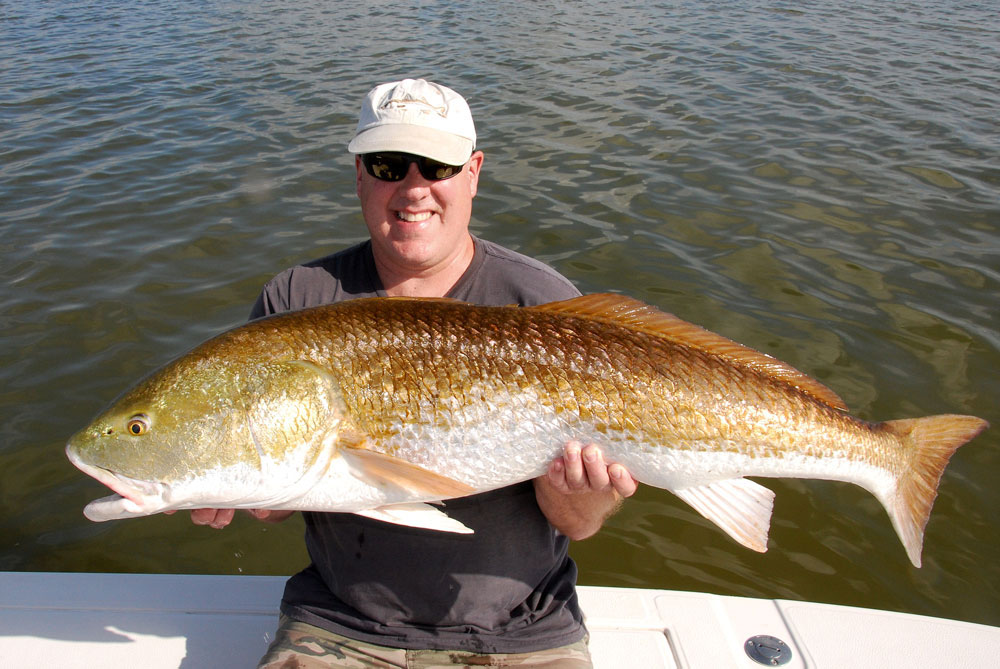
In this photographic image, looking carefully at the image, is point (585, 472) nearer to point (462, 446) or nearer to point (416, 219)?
point (462, 446)

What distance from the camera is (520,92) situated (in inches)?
480

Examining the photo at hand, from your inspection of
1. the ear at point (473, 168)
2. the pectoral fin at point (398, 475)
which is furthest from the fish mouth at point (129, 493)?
the ear at point (473, 168)

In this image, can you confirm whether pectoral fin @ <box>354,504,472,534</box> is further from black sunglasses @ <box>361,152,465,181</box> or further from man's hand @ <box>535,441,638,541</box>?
black sunglasses @ <box>361,152,465,181</box>

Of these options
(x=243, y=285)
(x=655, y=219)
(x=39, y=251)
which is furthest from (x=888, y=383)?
(x=39, y=251)

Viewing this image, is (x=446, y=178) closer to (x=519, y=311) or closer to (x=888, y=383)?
(x=519, y=311)

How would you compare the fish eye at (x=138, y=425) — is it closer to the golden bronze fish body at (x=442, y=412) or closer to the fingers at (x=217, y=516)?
the golden bronze fish body at (x=442, y=412)

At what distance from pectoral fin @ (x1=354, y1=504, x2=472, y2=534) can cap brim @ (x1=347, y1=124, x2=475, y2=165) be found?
47.9 inches

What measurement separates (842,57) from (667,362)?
13.0m

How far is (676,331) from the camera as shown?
2412 millimetres

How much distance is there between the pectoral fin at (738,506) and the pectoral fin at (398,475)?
2.49 ft

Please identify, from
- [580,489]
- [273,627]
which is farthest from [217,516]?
[580,489]

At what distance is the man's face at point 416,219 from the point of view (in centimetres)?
273

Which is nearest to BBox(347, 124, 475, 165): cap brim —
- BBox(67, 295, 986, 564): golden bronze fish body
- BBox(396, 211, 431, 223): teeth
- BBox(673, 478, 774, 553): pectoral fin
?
BBox(396, 211, 431, 223): teeth

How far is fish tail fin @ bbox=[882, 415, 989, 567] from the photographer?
2.47 meters
